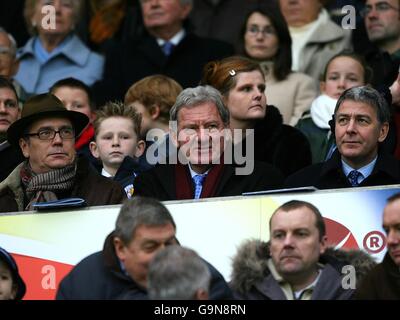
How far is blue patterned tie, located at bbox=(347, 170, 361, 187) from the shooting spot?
10539 mm

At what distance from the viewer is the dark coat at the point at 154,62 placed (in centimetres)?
1366

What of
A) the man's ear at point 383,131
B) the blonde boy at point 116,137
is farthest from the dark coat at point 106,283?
the blonde boy at point 116,137

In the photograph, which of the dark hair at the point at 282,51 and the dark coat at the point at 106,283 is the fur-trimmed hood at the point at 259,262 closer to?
the dark coat at the point at 106,283

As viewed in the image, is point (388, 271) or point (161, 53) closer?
point (388, 271)

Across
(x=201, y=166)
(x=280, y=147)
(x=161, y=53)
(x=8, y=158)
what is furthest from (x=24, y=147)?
(x=161, y=53)

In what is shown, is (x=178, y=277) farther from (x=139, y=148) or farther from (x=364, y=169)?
(x=139, y=148)

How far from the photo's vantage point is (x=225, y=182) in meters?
10.5

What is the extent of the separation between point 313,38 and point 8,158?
3.52 metres

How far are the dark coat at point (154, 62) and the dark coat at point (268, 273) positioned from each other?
435 cm

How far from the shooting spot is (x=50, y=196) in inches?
416

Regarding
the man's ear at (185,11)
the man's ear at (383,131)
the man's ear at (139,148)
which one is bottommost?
the man's ear at (383,131)

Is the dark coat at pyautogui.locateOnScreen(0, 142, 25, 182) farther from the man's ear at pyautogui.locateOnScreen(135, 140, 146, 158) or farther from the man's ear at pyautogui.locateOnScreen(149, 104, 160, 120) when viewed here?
the man's ear at pyautogui.locateOnScreen(149, 104, 160, 120)

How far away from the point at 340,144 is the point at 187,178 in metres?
1.10

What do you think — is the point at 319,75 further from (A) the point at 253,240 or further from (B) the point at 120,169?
(A) the point at 253,240
